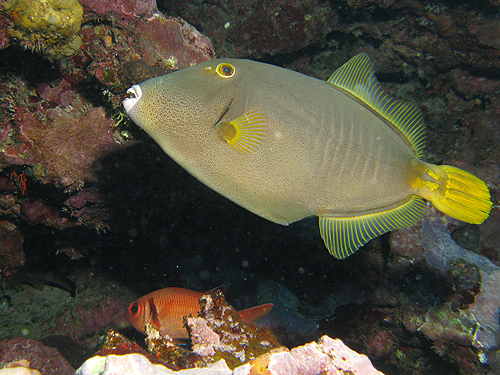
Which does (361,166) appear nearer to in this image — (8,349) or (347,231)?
(347,231)

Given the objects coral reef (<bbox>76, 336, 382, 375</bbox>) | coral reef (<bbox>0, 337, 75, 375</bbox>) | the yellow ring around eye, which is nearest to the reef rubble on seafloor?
coral reef (<bbox>76, 336, 382, 375</bbox>)

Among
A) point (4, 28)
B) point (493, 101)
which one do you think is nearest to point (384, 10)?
point (493, 101)

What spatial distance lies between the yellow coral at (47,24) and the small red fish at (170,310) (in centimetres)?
322

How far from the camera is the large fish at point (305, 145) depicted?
1727 mm

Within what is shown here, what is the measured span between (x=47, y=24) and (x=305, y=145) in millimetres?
2944

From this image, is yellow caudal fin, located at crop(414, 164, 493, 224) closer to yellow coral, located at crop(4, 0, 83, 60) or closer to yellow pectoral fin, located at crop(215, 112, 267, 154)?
yellow pectoral fin, located at crop(215, 112, 267, 154)

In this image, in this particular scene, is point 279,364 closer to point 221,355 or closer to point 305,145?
point 221,355

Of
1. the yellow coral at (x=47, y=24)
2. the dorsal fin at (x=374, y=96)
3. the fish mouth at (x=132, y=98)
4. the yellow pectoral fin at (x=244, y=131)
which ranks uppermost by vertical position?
the dorsal fin at (x=374, y=96)

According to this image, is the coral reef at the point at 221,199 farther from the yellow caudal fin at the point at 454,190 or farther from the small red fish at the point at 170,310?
the yellow caudal fin at the point at 454,190

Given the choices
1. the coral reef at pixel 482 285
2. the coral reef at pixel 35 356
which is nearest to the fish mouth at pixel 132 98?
the coral reef at pixel 35 356

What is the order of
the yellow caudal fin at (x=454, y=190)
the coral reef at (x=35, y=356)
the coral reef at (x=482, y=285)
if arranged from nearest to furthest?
the yellow caudal fin at (x=454, y=190), the coral reef at (x=35, y=356), the coral reef at (x=482, y=285)

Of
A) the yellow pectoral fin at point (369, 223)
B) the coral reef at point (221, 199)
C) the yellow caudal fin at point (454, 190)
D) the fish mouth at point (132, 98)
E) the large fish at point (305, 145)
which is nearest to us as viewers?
the fish mouth at point (132, 98)

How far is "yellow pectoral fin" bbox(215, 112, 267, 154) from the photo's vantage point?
1.73 metres

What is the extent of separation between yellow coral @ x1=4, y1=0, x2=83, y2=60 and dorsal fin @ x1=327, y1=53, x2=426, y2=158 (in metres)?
2.75
